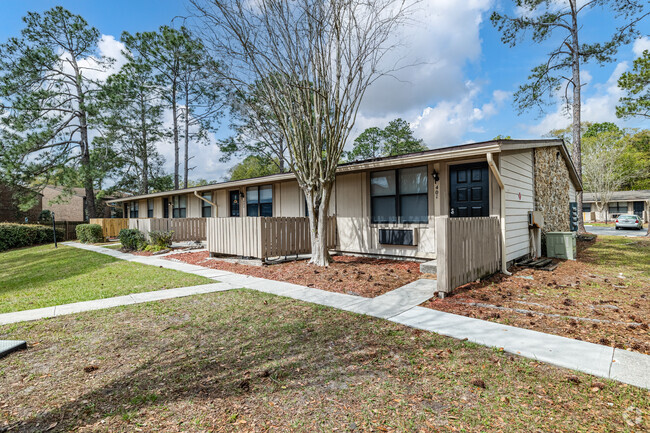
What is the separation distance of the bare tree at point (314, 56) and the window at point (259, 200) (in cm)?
408

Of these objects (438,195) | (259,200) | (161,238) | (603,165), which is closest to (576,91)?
(438,195)

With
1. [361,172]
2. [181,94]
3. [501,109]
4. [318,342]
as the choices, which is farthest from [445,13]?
[181,94]

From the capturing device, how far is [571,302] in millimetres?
4504

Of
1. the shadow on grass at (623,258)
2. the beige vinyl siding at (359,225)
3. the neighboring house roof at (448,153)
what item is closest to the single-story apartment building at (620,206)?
the shadow on grass at (623,258)

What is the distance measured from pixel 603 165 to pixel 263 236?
33.7 metres

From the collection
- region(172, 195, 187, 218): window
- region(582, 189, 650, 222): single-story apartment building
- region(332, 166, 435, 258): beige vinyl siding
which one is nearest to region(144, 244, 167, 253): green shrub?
region(172, 195, 187, 218): window

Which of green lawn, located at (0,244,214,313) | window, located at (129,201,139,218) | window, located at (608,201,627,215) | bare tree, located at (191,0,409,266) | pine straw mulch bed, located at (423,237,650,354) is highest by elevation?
bare tree, located at (191,0,409,266)

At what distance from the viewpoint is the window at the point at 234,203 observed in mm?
12839

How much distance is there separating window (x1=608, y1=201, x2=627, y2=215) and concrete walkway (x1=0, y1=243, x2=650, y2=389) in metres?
38.0

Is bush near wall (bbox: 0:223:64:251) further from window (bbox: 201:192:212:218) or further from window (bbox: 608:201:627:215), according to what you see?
window (bbox: 608:201:627:215)

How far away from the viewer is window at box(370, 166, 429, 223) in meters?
7.63

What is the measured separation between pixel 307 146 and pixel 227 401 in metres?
6.08

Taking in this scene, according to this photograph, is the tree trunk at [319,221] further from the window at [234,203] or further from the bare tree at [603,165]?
the bare tree at [603,165]

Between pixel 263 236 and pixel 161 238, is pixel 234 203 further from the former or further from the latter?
pixel 263 236
